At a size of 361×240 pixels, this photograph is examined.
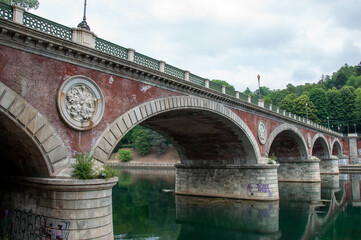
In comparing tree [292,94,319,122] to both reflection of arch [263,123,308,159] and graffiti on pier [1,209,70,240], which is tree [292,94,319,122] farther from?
graffiti on pier [1,209,70,240]

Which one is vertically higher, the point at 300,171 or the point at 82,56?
the point at 82,56

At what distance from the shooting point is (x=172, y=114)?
22.4 meters

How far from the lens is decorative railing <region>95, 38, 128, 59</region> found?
45.2ft

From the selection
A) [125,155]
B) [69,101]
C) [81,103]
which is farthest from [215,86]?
[125,155]

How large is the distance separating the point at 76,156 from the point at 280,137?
33.7m

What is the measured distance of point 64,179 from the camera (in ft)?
36.5

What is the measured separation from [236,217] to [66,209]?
14.4 m


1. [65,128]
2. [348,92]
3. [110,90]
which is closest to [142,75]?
[110,90]

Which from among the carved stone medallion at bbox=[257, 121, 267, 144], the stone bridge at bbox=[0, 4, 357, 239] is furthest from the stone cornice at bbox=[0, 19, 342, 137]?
the carved stone medallion at bbox=[257, 121, 267, 144]

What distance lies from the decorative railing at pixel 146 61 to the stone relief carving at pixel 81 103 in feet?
11.9

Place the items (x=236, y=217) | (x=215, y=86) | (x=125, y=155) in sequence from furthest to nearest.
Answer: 1. (x=125, y=155)
2. (x=215, y=86)
3. (x=236, y=217)

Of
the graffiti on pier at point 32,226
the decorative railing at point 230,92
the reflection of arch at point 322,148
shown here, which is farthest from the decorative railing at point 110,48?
the reflection of arch at point 322,148

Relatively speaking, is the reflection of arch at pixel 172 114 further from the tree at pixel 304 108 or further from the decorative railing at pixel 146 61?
the tree at pixel 304 108

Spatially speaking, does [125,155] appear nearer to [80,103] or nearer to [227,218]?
[227,218]
